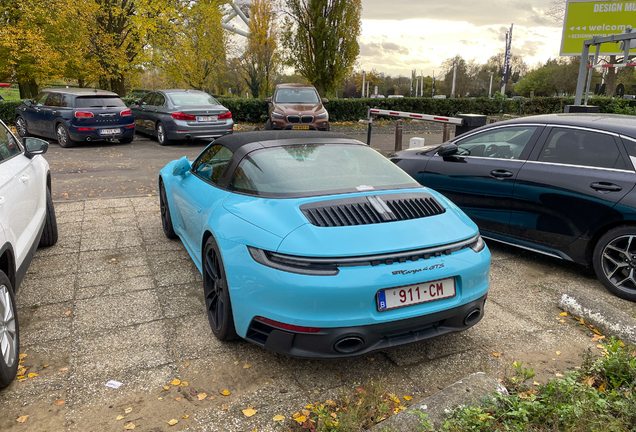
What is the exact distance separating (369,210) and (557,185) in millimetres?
2517

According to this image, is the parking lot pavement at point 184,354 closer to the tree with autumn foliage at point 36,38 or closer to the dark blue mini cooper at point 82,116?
the dark blue mini cooper at point 82,116

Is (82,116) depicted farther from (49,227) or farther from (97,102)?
(49,227)

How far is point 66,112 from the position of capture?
1356 cm

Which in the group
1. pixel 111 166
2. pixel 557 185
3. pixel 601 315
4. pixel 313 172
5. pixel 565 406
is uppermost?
pixel 313 172

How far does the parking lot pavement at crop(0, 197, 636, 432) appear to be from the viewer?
9.02ft

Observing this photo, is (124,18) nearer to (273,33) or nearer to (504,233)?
(273,33)

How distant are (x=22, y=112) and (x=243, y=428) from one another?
1647 centimetres

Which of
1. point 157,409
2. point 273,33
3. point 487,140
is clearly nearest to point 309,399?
point 157,409

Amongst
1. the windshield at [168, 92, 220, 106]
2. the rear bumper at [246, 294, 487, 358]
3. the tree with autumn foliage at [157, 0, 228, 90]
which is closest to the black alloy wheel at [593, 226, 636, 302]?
the rear bumper at [246, 294, 487, 358]

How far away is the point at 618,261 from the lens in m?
4.27

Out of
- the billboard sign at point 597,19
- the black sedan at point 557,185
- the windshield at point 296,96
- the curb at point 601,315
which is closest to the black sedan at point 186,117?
the windshield at point 296,96

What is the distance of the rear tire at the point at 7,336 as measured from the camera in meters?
2.80

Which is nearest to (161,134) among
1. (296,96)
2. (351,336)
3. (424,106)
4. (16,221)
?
(296,96)

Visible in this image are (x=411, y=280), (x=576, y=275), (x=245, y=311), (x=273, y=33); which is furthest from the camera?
(x=273, y=33)
